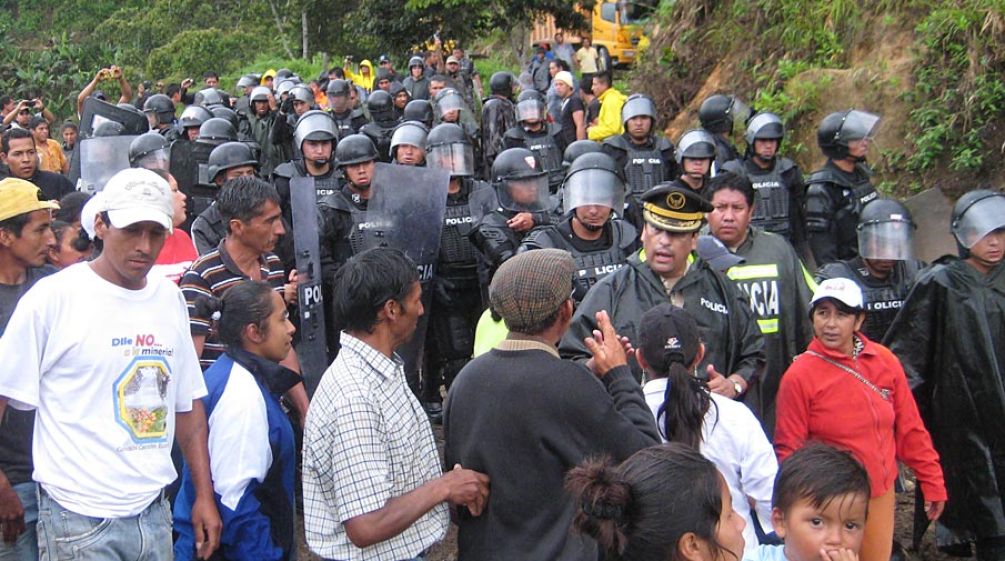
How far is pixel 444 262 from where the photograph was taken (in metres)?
7.82

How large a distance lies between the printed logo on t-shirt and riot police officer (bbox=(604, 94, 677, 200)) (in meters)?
6.02

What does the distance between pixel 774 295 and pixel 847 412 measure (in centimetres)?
94

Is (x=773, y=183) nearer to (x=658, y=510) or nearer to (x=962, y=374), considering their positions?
(x=962, y=374)

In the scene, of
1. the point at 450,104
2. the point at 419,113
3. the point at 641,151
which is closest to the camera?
the point at 641,151

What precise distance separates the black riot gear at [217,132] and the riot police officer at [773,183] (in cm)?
436

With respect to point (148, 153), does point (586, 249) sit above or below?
below

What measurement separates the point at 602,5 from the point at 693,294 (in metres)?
20.2

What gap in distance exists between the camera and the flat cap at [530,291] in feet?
10.3

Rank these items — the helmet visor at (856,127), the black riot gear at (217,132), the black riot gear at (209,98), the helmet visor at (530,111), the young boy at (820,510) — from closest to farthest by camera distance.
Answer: the young boy at (820,510) → the helmet visor at (856,127) → the black riot gear at (217,132) → the helmet visor at (530,111) → the black riot gear at (209,98)

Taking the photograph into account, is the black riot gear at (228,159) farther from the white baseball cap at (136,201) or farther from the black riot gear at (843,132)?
the black riot gear at (843,132)

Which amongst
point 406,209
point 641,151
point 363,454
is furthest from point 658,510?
point 641,151

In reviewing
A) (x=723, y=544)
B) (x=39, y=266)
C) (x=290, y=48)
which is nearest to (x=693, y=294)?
(x=723, y=544)

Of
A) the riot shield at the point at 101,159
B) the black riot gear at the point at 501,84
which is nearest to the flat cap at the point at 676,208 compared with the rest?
the riot shield at the point at 101,159

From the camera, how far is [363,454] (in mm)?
3146
